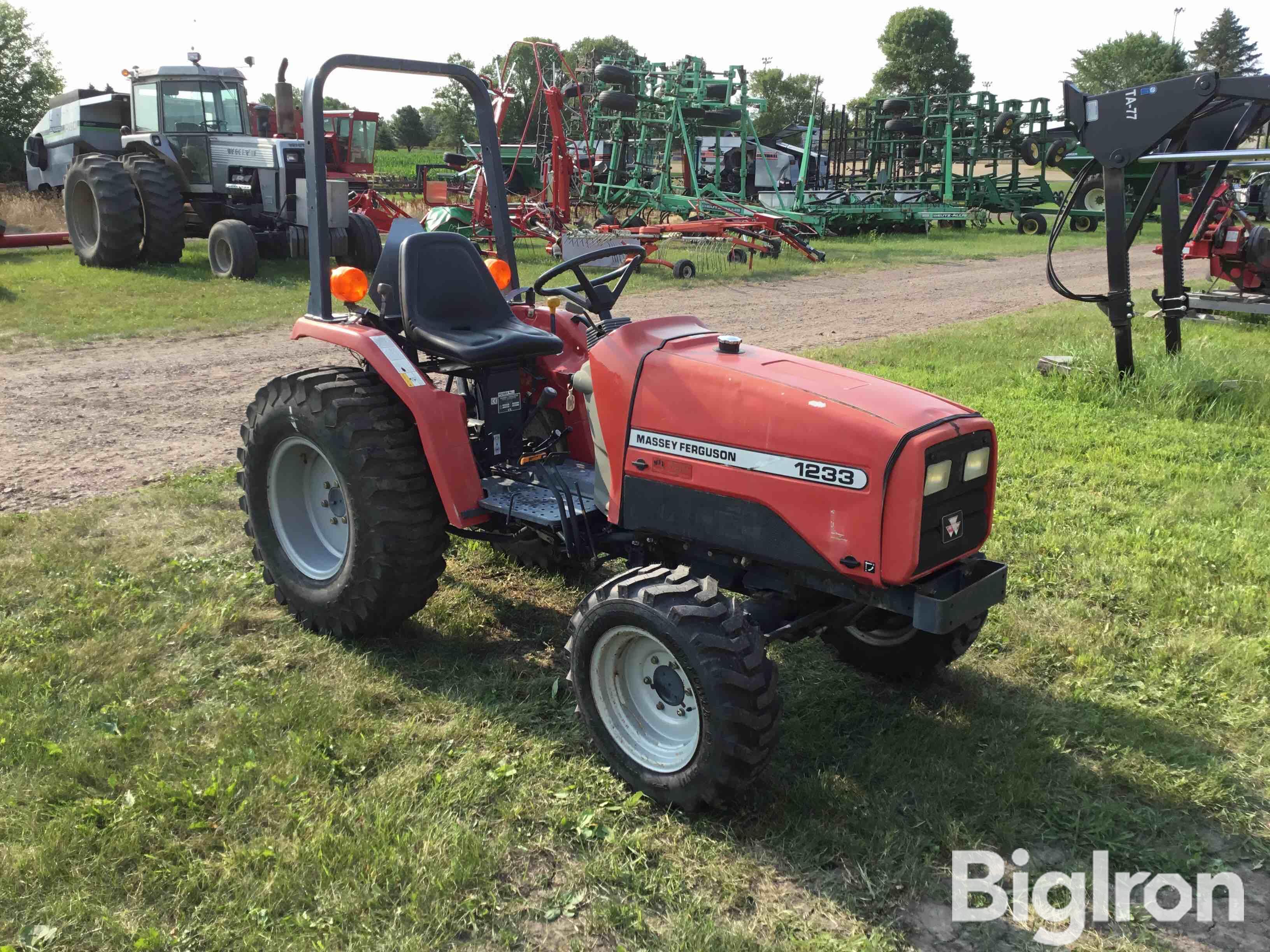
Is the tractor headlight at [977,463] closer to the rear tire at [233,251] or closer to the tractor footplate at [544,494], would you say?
the tractor footplate at [544,494]

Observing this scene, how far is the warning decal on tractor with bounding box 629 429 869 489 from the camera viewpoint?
8.54 feet

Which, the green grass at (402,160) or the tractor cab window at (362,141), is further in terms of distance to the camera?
the green grass at (402,160)

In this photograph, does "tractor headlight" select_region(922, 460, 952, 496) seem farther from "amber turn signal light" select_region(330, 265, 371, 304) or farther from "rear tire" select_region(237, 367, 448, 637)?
"amber turn signal light" select_region(330, 265, 371, 304)

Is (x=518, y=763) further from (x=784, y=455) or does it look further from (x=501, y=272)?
(x=501, y=272)

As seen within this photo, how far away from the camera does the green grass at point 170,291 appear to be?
31.0 feet

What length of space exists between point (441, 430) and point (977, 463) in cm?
176

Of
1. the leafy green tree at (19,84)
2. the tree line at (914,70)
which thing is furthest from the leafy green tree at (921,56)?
the leafy green tree at (19,84)

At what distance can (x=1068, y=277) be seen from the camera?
1562cm

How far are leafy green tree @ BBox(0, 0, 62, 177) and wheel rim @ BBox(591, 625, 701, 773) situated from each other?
32220 millimetres

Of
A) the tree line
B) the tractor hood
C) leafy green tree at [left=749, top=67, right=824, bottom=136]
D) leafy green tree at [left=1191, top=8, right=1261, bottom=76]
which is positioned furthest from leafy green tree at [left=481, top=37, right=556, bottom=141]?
leafy green tree at [left=1191, top=8, right=1261, bottom=76]

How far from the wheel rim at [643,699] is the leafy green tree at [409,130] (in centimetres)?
6170

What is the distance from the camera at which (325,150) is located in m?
3.70

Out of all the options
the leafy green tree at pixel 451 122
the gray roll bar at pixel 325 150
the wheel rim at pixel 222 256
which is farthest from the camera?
the leafy green tree at pixel 451 122

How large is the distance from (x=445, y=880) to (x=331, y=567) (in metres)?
1.69
